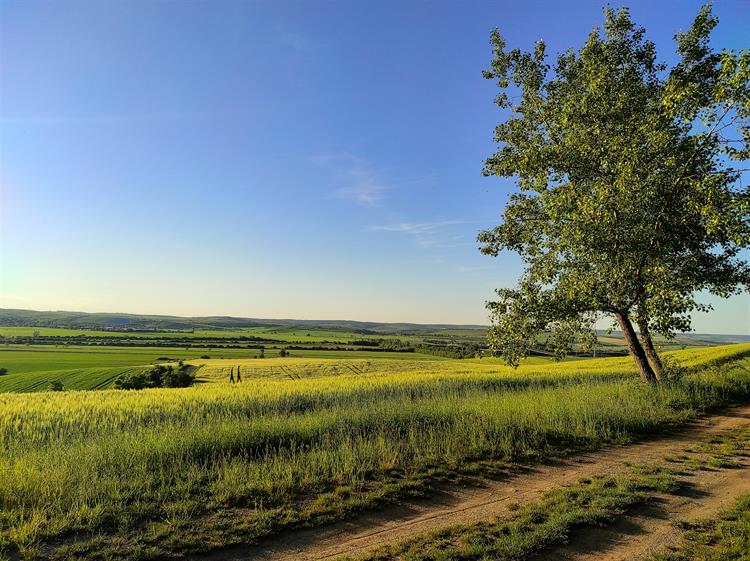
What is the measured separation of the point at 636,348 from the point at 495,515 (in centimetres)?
1590

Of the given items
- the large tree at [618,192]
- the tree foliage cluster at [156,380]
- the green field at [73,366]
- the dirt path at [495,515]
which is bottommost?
the green field at [73,366]

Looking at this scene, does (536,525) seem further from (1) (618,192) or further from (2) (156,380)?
(2) (156,380)

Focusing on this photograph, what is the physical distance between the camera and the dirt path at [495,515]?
5.79m

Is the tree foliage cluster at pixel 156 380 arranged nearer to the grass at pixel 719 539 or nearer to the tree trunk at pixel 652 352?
the tree trunk at pixel 652 352

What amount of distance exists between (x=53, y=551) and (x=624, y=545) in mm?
7524

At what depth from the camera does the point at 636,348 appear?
63.6 feet

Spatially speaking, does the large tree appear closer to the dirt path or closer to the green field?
the dirt path

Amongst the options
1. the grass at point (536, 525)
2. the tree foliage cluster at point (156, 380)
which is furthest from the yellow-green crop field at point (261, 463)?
the tree foliage cluster at point (156, 380)

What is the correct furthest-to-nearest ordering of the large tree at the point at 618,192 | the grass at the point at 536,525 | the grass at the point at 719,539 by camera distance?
the large tree at the point at 618,192 → the grass at the point at 536,525 → the grass at the point at 719,539

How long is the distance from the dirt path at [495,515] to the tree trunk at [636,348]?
33.8 ft

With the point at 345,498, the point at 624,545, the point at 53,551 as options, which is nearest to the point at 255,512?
the point at 345,498

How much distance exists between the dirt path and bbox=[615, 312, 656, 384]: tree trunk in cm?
1029

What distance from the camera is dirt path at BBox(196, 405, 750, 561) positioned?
579cm

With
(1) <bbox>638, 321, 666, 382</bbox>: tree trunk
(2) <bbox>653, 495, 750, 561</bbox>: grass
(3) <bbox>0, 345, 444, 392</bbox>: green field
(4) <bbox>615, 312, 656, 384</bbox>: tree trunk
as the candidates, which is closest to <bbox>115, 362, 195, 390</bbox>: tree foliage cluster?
(3) <bbox>0, 345, 444, 392</bbox>: green field
